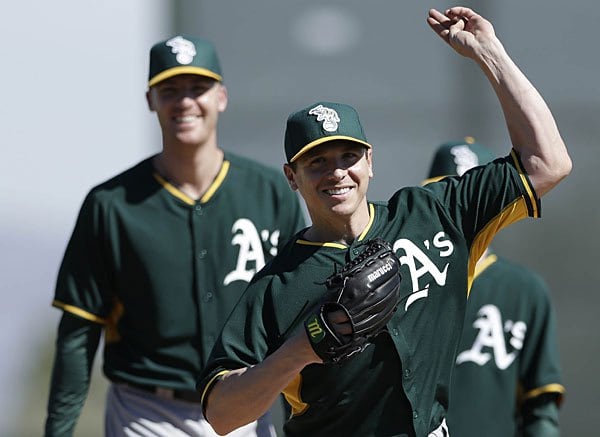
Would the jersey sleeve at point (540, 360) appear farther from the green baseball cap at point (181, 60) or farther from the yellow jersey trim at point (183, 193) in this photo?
the green baseball cap at point (181, 60)

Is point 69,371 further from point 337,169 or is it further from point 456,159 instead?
point 337,169

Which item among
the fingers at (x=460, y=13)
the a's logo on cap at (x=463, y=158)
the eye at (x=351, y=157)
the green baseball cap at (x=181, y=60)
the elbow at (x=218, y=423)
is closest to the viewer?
the elbow at (x=218, y=423)

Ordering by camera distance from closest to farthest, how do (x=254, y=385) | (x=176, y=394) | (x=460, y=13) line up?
1. (x=254, y=385)
2. (x=460, y=13)
3. (x=176, y=394)

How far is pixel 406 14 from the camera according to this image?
35.1ft

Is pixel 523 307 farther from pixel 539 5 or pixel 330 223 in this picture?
pixel 539 5

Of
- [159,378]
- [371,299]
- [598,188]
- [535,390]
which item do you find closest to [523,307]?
[535,390]

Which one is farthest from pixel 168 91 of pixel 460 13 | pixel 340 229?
pixel 340 229

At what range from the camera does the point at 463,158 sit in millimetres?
6402

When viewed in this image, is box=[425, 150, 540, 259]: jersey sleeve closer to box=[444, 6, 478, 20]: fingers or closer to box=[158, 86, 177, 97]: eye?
box=[444, 6, 478, 20]: fingers

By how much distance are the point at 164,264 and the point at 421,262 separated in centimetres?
180

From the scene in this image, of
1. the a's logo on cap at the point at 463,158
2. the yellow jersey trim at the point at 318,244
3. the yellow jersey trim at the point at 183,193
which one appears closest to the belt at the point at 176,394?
the yellow jersey trim at the point at 183,193

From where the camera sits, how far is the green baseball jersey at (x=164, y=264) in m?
5.85

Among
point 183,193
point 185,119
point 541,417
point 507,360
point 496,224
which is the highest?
point 185,119

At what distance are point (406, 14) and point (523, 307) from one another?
16.7 ft
